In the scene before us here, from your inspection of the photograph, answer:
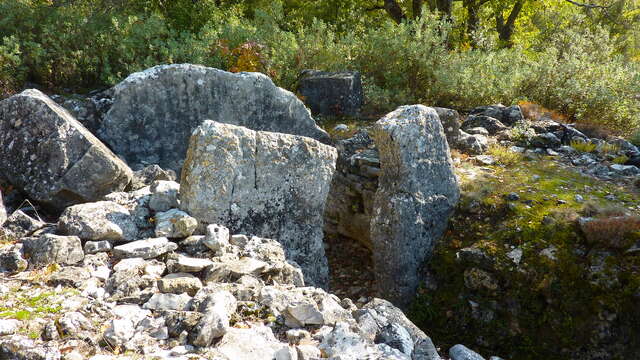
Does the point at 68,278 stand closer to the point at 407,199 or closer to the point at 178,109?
the point at 178,109

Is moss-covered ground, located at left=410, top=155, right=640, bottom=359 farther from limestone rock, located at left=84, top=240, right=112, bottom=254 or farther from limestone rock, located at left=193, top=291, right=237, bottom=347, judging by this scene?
limestone rock, located at left=84, top=240, right=112, bottom=254

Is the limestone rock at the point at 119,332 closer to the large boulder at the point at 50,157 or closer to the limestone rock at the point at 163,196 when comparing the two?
the limestone rock at the point at 163,196

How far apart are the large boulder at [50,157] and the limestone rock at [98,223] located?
0.77 m

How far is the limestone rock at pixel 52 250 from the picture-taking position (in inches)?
175

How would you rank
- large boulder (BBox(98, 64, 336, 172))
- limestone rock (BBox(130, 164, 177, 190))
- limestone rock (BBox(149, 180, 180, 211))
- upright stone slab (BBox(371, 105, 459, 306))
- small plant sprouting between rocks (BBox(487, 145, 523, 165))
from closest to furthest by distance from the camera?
1. limestone rock (BBox(149, 180, 180, 211))
2. limestone rock (BBox(130, 164, 177, 190))
3. upright stone slab (BBox(371, 105, 459, 306))
4. large boulder (BBox(98, 64, 336, 172))
5. small plant sprouting between rocks (BBox(487, 145, 523, 165))

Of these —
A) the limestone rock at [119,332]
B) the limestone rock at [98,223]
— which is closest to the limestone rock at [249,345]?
the limestone rock at [119,332]

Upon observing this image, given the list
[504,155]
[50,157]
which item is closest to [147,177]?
[50,157]

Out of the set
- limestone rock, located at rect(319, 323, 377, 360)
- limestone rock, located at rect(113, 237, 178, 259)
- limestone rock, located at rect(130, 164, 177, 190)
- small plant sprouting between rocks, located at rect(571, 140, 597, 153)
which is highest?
limestone rock, located at rect(130, 164, 177, 190)

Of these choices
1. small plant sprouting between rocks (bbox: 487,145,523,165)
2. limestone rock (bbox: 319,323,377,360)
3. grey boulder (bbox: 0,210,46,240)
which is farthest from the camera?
small plant sprouting between rocks (bbox: 487,145,523,165)

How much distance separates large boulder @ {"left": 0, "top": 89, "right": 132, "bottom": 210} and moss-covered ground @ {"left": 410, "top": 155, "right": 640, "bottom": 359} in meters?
4.39

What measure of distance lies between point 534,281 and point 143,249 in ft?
15.5

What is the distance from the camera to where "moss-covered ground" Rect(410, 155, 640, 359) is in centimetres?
614

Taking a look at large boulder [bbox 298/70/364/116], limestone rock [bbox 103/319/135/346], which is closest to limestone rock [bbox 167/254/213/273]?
limestone rock [bbox 103/319/135/346]

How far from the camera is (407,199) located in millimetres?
7141
